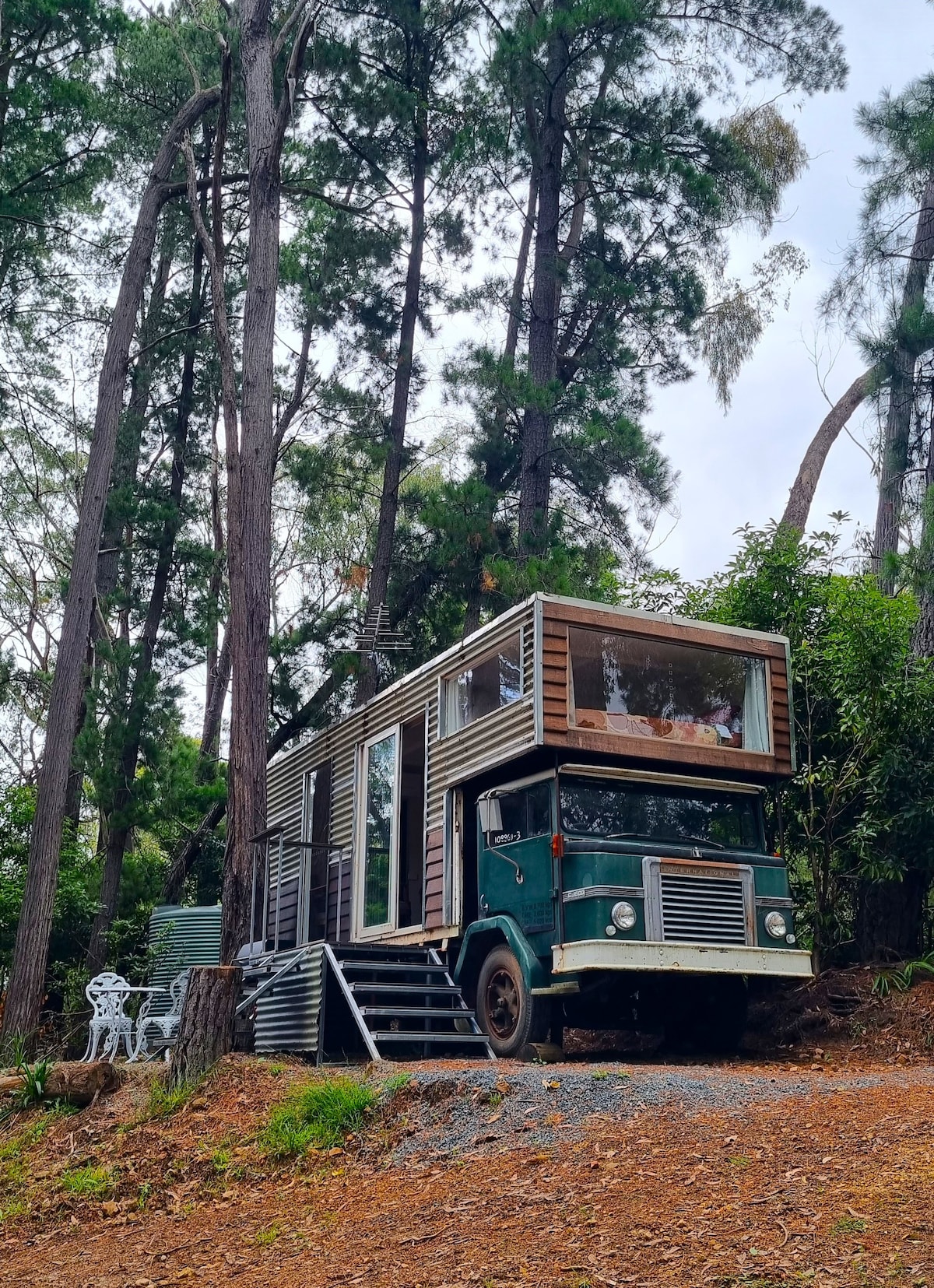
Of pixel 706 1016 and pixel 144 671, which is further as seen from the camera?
pixel 144 671

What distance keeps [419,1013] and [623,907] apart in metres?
1.86

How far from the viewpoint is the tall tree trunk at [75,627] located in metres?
14.3

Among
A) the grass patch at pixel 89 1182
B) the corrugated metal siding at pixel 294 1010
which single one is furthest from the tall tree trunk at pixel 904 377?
the grass patch at pixel 89 1182

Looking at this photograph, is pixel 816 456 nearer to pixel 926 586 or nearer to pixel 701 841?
pixel 926 586

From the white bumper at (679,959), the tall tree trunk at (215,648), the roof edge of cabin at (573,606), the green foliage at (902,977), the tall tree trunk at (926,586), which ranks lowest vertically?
the green foliage at (902,977)

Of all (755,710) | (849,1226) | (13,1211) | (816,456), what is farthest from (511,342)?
(849,1226)

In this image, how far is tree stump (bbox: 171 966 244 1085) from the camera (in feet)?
30.7

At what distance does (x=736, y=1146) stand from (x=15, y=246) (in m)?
18.0

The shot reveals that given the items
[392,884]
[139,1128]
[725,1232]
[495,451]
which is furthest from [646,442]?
[725,1232]

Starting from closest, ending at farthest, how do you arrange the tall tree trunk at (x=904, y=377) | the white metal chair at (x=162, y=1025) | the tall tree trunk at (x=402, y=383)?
the white metal chair at (x=162, y=1025), the tall tree trunk at (x=904, y=377), the tall tree trunk at (x=402, y=383)

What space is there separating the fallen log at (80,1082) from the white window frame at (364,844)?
2.89 m

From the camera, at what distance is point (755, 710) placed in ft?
34.7

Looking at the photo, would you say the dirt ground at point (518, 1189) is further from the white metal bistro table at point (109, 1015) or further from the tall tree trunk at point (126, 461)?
the tall tree trunk at point (126, 461)

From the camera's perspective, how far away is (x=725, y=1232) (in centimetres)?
497
